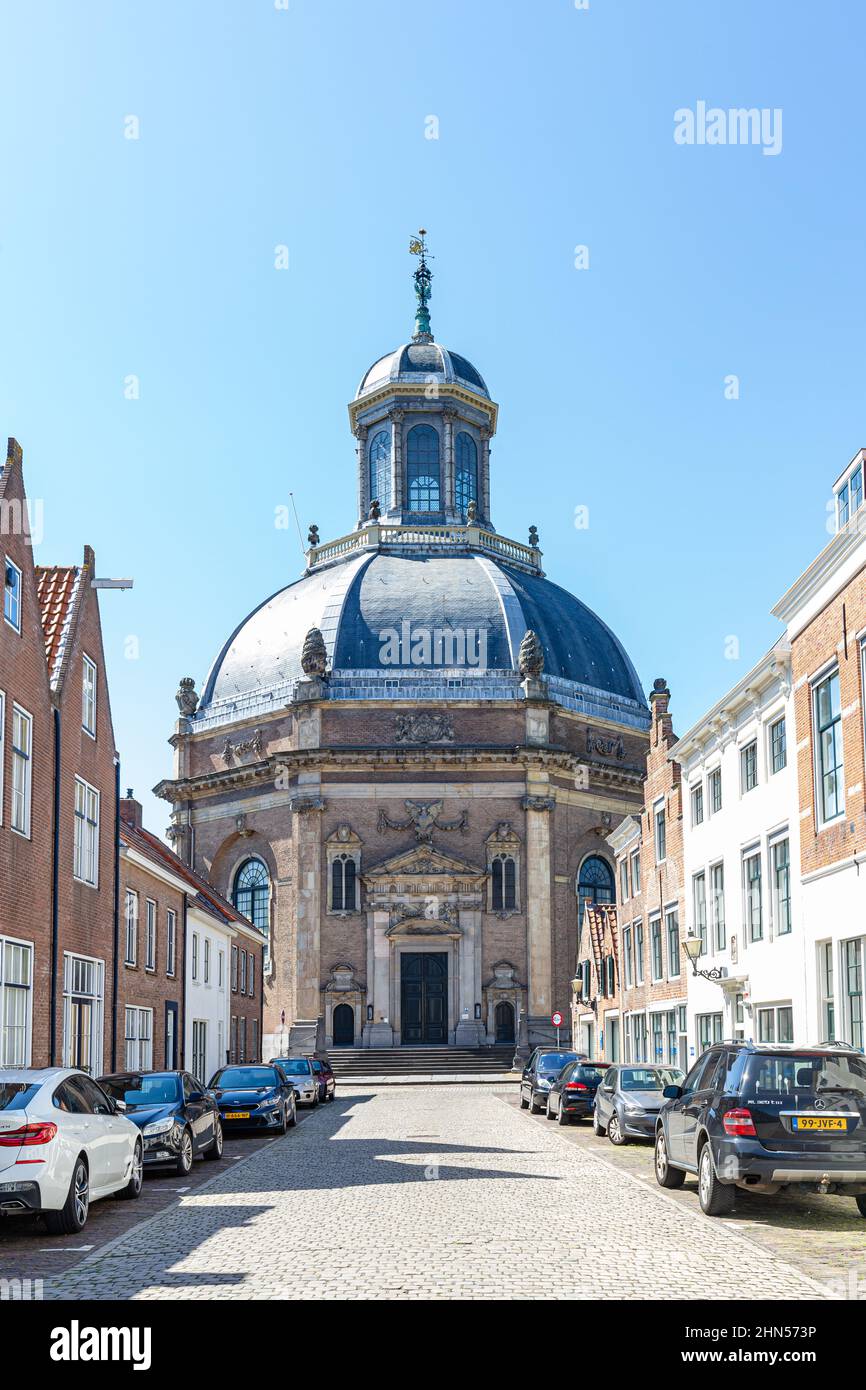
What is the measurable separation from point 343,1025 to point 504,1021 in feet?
22.6

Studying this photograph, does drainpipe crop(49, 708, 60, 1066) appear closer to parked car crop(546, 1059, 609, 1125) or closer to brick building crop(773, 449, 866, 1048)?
parked car crop(546, 1059, 609, 1125)

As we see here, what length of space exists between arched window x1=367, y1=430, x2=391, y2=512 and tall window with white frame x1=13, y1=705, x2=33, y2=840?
5942 centimetres

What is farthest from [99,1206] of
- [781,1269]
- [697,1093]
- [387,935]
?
[387,935]

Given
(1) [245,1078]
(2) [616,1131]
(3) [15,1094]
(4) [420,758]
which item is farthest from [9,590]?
(4) [420,758]

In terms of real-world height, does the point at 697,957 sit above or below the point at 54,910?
below

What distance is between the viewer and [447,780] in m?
66.9

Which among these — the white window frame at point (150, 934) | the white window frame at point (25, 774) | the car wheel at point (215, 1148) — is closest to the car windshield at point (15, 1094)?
the white window frame at point (25, 774)

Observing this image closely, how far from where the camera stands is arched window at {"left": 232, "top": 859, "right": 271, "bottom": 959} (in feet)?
229

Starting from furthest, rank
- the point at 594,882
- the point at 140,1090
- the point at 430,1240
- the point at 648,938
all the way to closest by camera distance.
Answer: the point at 594,882 → the point at 648,938 → the point at 140,1090 → the point at 430,1240

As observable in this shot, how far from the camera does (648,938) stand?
42.6 metres

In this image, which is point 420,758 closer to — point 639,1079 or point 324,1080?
point 324,1080

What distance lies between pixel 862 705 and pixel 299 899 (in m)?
46.7

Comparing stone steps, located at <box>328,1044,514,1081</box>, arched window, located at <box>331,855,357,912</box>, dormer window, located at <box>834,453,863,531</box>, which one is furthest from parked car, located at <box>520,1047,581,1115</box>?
arched window, located at <box>331,855,357,912</box>

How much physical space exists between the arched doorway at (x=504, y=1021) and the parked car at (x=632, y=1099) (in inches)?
1491
